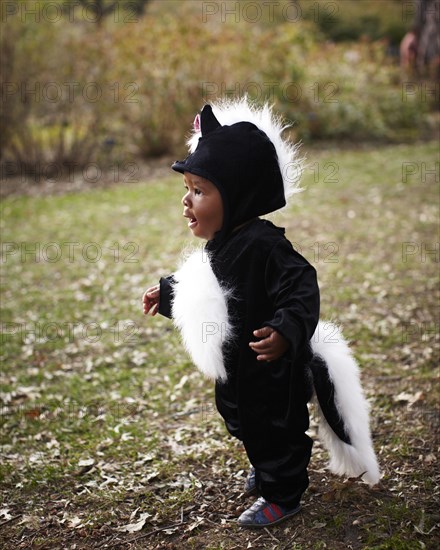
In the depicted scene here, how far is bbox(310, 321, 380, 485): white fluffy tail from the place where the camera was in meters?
2.59

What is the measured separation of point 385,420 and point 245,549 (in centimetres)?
133

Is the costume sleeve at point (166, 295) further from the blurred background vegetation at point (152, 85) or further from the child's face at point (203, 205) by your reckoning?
the blurred background vegetation at point (152, 85)

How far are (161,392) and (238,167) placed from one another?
7.18ft

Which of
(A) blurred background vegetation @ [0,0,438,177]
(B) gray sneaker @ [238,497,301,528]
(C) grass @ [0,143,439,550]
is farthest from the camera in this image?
(A) blurred background vegetation @ [0,0,438,177]

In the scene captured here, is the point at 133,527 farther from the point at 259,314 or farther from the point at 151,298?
the point at 259,314

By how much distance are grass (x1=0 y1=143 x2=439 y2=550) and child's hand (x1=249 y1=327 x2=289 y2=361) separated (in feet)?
2.95

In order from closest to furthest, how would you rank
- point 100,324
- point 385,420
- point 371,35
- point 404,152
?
1. point 385,420
2. point 100,324
3. point 404,152
4. point 371,35

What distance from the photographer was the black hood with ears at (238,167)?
2334 mm

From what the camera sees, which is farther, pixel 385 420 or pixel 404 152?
pixel 404 152

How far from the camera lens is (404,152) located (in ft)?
35.6

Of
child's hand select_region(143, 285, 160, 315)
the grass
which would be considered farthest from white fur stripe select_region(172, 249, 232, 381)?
the grass

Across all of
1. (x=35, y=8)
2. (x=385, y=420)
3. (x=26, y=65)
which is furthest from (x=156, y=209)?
(x=385, y=420)

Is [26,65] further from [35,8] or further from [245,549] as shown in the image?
[245,549]

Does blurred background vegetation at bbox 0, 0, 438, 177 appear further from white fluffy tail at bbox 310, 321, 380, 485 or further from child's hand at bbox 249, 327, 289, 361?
child's hand at bbox 249, 327, 289, 361
